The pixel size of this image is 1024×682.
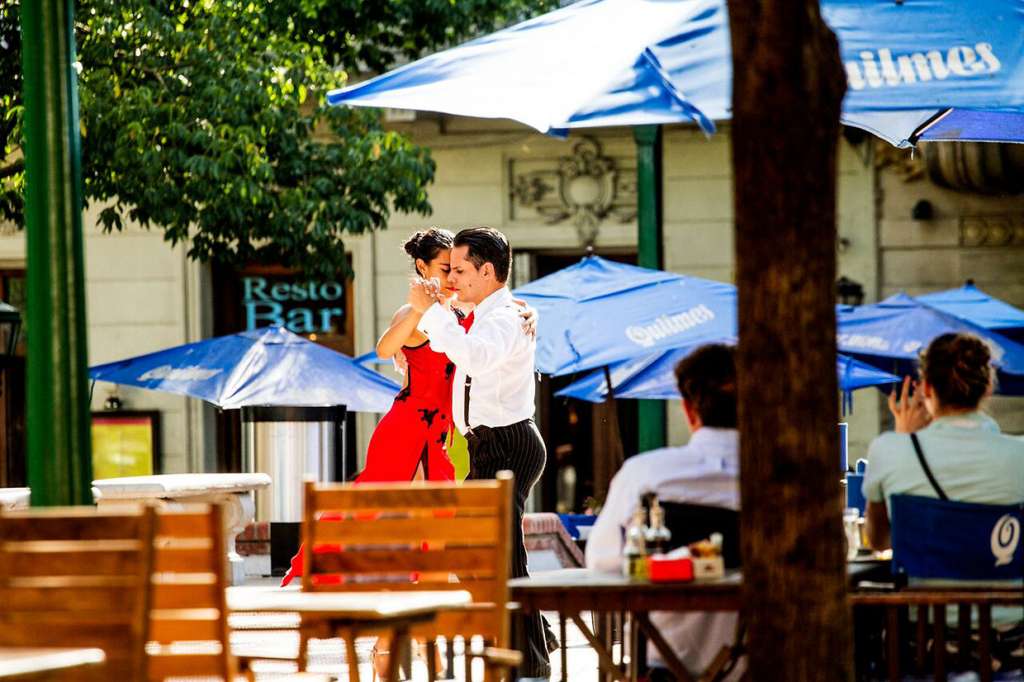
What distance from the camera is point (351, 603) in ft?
16.1

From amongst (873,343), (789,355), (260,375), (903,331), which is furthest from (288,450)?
(789,355)

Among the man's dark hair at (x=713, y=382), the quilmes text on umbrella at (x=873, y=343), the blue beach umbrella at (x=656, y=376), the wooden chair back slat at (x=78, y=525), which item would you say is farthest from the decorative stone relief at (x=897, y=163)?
the wooden chair back slat at (x=78, y=525)

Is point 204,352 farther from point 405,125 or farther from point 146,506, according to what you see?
point 146,506

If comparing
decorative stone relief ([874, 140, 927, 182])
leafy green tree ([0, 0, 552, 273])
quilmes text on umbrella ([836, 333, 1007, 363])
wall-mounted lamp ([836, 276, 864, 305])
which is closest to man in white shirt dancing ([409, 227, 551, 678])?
leafy green tree ([0, 0, 552, 273])

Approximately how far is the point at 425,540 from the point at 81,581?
120 centimetres

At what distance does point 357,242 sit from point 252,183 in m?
5.96

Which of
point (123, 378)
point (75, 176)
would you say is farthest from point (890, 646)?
point (123, 378)

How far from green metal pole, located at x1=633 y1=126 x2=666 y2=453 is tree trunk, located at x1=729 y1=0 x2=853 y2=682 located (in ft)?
31.1

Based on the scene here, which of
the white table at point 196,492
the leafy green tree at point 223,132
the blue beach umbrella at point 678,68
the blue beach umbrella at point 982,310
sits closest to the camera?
the blue beach umbrella at point 678,68

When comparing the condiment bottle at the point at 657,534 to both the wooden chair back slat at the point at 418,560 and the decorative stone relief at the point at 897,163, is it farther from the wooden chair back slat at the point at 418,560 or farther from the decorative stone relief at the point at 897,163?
the decorative stone relief at the point at 897,163

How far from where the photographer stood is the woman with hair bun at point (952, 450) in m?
6.00

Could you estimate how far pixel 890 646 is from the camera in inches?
210

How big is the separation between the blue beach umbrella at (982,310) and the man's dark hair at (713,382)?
11038 millimetres

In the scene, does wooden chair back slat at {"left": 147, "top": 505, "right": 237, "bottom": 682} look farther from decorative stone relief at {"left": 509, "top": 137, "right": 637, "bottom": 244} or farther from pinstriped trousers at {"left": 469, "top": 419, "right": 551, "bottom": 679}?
decorative stone relief at {"left": 509, "top": 137, "right": 637, "bottom": 244}
